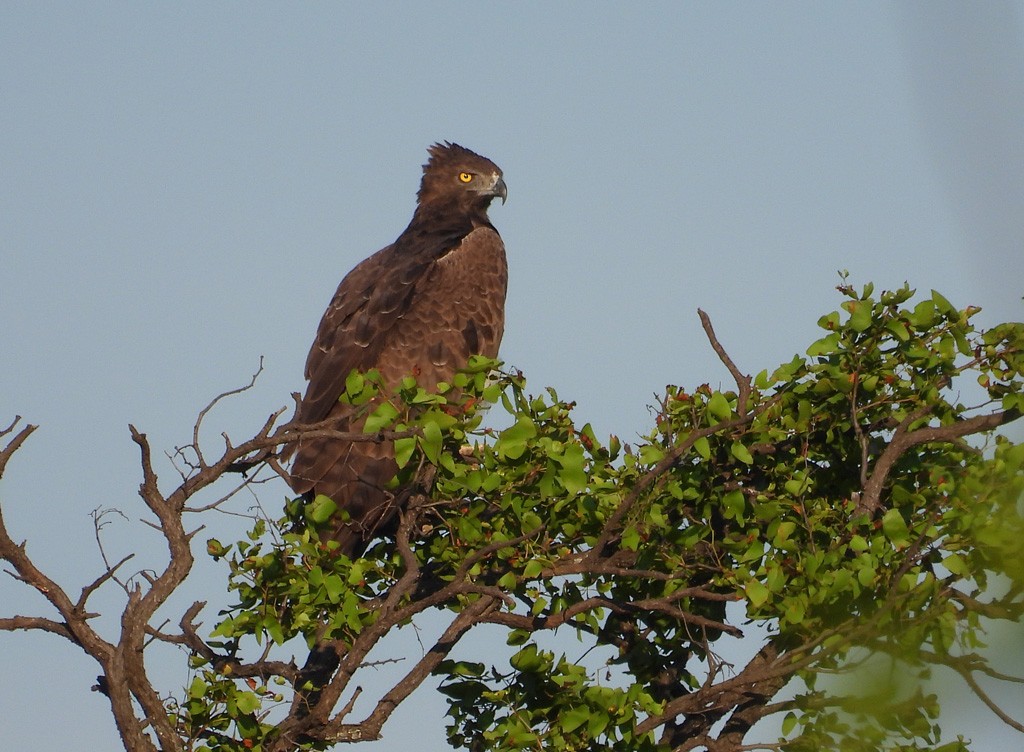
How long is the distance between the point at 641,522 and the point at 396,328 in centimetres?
412

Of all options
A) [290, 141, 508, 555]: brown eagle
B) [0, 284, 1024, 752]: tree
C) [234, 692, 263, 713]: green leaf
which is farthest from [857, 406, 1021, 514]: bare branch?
[290, 141, 508, 555]: brown eagle

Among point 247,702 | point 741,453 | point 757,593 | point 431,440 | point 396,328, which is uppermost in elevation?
point 396,328

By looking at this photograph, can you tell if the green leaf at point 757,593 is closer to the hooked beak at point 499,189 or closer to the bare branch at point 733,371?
the bare branch at point 733,371

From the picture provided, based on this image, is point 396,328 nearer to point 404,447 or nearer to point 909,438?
point 404,447

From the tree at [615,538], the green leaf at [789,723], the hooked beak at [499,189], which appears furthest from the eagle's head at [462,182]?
the green leaf at [789,723]

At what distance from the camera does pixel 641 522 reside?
213 inches

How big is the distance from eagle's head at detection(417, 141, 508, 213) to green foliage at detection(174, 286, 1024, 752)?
6.03m

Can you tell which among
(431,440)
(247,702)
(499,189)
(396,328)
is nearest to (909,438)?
(431,440)

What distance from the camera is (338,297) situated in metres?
9.66

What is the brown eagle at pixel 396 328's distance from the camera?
308 inches

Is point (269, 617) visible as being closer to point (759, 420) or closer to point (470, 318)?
point (759, 420)

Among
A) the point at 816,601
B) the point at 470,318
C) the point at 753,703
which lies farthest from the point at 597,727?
the point at 470,318

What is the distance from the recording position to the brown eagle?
7.82 m

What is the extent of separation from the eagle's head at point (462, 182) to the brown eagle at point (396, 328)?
1.13 ft
